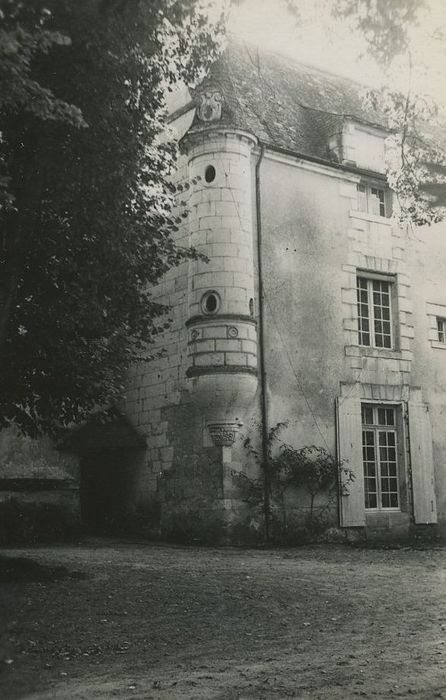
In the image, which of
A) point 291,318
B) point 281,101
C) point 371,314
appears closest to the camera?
point 291,318

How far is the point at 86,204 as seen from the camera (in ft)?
27.6

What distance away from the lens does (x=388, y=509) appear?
1481 cm

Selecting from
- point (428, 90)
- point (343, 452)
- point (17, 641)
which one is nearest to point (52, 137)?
point (428, 90)

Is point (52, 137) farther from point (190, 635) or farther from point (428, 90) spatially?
point (190, 635)

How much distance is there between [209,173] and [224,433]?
4.47 metres

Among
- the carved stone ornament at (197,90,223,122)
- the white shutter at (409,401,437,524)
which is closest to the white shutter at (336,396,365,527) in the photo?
the white shutter at (409,401,437,524)

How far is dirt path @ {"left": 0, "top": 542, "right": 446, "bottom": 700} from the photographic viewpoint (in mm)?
4824

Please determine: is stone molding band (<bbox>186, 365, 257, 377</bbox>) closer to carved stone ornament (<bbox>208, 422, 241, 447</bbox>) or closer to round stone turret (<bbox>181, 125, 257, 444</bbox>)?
round stone turret (<bbox>181, 125, 257, 444</bbox>)

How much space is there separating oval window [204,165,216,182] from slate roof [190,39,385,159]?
2.53 feet

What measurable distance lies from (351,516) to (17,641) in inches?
355

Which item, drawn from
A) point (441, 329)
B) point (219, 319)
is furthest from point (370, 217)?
point (219, 319)

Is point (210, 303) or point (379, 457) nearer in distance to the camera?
point (210, 303)

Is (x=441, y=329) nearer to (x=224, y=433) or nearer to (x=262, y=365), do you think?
(x=262, y=365)

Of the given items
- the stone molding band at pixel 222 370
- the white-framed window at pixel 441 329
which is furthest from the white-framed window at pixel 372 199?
the stone molding band at pixel 222 370
